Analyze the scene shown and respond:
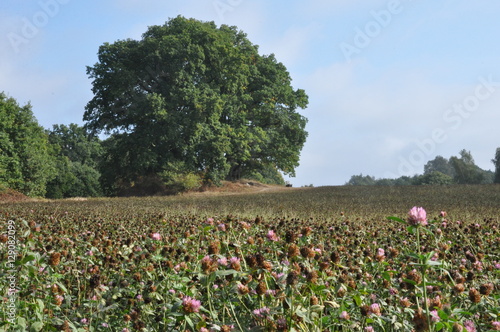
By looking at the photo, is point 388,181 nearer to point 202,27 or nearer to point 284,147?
point 284,147

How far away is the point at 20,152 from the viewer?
2873 cm

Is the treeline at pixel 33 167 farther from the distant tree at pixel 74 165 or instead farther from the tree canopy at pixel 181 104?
the distant tree at pixel 74 165

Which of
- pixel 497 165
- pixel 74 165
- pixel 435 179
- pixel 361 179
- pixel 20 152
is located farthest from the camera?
pixel 361 179

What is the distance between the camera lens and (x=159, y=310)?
9.08 feet

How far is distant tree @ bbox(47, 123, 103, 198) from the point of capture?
3675 cm

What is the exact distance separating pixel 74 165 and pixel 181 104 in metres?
21.4

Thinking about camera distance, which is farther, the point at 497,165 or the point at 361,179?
the point at 361,179

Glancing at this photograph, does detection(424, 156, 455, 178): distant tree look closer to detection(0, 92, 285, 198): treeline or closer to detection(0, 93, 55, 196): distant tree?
detection(0, 92, 285, 198): treeline

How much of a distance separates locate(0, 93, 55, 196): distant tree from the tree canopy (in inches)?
168

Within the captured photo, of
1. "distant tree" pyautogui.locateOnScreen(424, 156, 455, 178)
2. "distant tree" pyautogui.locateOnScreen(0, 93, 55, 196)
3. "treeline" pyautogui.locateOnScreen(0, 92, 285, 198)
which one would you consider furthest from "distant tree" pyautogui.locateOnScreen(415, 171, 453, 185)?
"distant tree" pyautogui.locateOnScreen(424, 156, 455, 178)

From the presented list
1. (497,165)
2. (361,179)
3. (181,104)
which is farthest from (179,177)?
(361,179)

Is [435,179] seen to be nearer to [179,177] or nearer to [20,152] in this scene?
[179,177]

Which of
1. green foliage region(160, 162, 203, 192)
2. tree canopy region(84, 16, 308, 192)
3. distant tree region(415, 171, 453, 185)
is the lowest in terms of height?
green foliage region(160, 162, 203, 192)

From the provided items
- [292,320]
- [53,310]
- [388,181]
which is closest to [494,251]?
[292,320]
